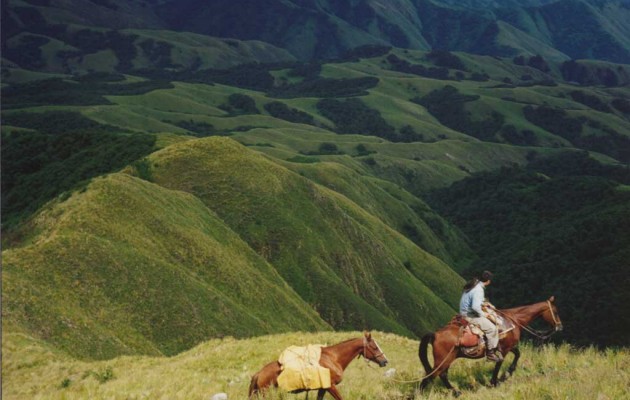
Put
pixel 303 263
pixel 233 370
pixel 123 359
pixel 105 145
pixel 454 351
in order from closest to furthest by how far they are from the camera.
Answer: pixel 454 351 < pixel 233 370 < pixel 123 359 < pixel 303 263 < pixel 105 145

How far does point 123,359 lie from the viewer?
32062 mm

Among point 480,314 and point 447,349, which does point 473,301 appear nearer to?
point 480,314

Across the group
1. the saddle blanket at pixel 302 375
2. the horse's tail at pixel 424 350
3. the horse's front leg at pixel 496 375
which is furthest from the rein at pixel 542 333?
the saddle blanket at pixel 302 375

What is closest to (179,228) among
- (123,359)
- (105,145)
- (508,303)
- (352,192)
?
(123,359)

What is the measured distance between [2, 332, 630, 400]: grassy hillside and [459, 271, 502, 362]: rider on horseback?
130 centimetres

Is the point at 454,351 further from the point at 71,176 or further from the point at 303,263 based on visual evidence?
the point at 71,176

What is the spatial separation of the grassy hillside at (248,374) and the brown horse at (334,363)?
0.77 metres

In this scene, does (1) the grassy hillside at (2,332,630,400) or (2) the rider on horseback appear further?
(2) the rider on horseback

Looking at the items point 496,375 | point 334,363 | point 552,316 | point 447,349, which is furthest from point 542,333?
point 334,363

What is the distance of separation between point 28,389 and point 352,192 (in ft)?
508

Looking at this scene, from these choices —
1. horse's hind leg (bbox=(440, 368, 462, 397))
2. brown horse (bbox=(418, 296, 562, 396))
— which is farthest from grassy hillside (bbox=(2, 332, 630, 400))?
brown horse (bbox=(418, 296, 562, 396))

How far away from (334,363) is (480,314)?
19.9 feet

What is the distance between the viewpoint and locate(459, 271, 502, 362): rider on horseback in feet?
66.9

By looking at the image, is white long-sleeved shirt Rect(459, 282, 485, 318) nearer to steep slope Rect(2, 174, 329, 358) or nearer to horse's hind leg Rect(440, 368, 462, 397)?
horse's hind leg Rect(440, 368, 462, 397)
